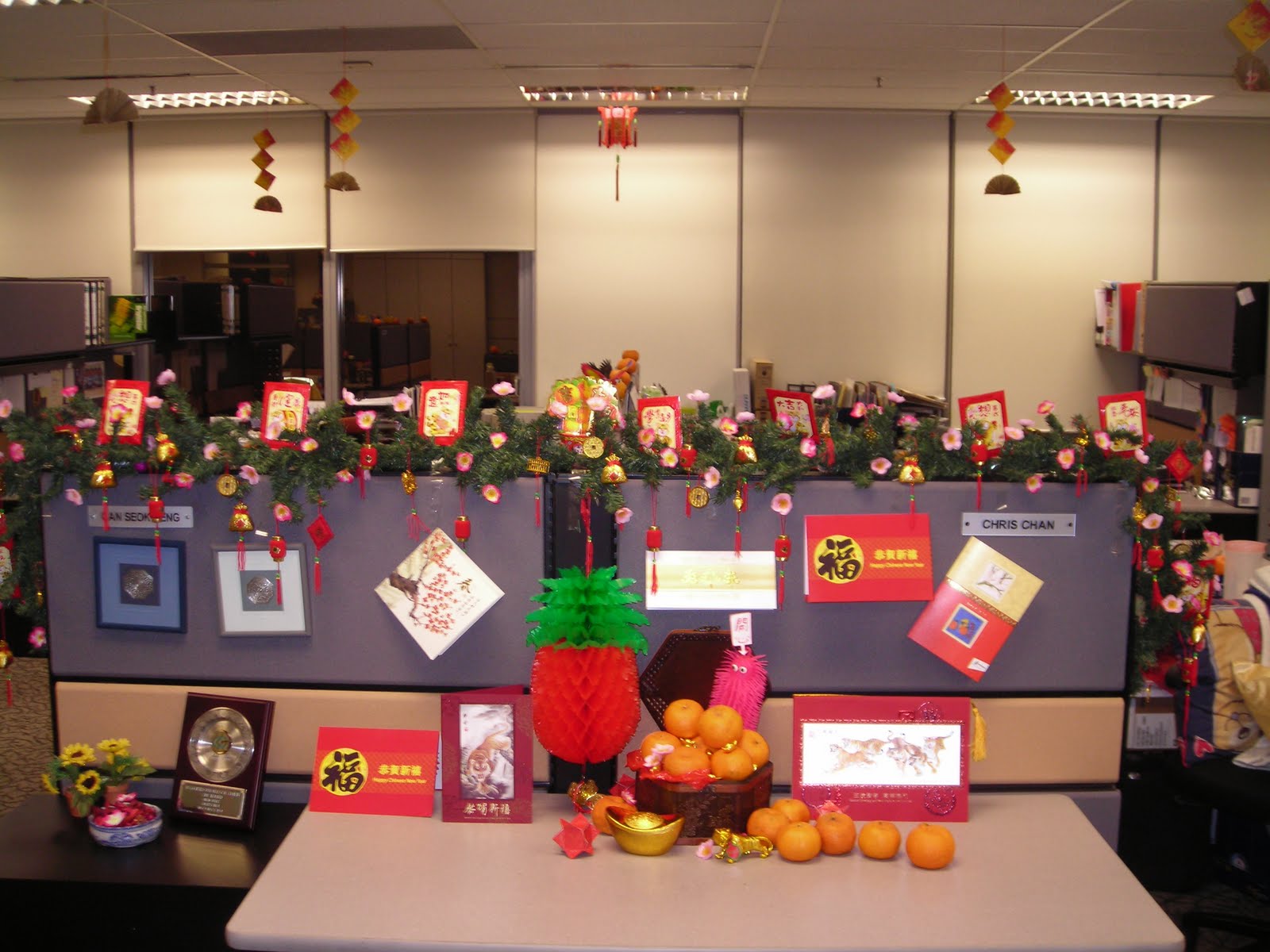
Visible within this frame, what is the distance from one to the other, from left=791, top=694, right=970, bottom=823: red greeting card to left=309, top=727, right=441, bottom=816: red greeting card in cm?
63

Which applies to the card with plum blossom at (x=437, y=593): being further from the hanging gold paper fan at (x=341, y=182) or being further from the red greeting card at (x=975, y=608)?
the hanging gold paper fan at (x=341, y=182)

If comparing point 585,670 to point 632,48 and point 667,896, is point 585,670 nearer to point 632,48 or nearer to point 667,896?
point 667,896

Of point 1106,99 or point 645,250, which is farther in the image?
point 645,250

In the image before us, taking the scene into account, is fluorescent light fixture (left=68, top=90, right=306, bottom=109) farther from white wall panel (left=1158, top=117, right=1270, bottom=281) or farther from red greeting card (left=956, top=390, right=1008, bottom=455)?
white wall panel (left=1158, top=117, right=1270, bottom=281)

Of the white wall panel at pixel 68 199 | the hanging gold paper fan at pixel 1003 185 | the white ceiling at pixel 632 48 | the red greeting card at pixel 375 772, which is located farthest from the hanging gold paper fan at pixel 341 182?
the red greeting card at pixel 375 772

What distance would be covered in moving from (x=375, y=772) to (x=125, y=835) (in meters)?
0.45

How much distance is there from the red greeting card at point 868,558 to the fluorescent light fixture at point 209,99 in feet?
16.4

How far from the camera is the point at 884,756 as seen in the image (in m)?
1.91

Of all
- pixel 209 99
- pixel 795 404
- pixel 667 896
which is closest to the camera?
pixel 667 896

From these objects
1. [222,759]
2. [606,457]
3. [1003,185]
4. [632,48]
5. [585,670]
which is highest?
[632,48]

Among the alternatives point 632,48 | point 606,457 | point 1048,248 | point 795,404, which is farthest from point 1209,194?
point 606,457

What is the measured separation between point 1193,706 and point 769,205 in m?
4.69

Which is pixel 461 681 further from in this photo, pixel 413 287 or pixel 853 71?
pixel 413 287

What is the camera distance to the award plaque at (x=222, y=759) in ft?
6.64
